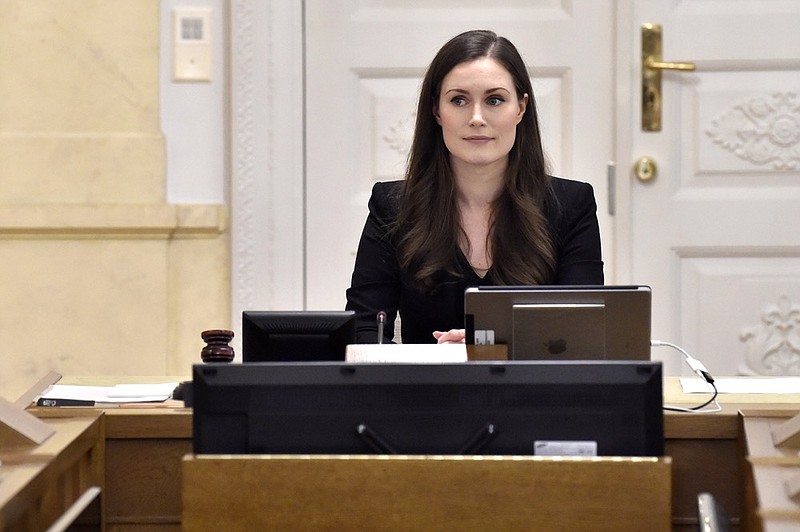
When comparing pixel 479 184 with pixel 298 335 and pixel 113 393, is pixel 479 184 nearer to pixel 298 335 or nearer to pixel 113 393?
pixel 298 335

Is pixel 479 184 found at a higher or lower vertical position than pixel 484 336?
higher

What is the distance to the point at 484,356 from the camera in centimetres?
188

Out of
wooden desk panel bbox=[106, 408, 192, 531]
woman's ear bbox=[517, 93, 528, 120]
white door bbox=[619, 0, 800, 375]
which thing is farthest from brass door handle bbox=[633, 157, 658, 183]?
wooden desk panel bbox=[106, 408, 192, 531]

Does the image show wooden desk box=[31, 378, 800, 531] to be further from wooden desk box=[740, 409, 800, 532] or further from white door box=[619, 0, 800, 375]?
white door box=[619, 0, 800, 375]

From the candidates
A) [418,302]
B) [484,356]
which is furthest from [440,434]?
[418,302]

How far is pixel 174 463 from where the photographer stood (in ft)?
6.40

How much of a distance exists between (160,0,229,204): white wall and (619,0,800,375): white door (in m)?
1.28

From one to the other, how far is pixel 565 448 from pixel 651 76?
8.07 feet

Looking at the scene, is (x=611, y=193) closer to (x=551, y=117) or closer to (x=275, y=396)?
(x=551, y=117)

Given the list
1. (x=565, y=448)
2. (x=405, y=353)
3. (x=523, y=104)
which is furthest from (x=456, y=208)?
(x=565, y=448)

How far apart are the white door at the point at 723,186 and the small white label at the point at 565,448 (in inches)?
91.5

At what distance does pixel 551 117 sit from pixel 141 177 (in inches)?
51.5

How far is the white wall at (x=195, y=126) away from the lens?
3797 mm

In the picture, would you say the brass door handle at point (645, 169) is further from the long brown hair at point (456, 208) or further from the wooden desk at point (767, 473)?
the wooden desk at point (767, 473)
